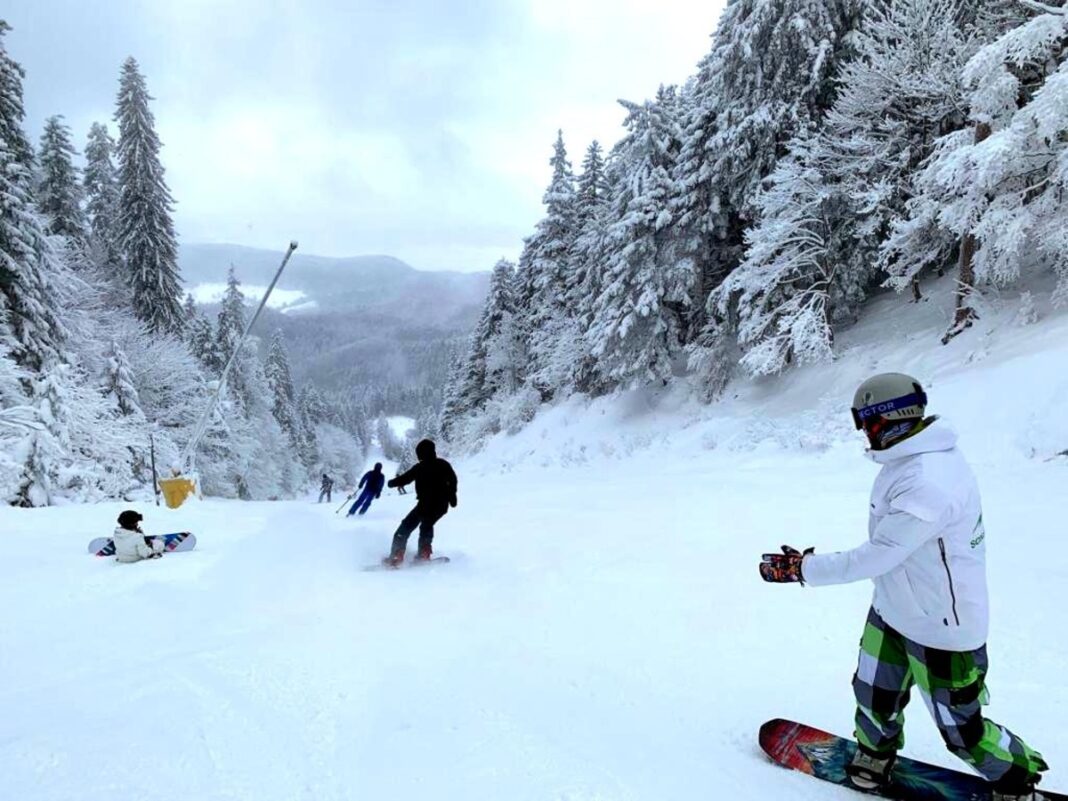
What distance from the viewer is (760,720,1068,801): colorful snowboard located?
2.83 meters

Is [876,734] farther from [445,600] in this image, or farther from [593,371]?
[593,371]

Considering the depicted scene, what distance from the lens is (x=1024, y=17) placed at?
610 inches

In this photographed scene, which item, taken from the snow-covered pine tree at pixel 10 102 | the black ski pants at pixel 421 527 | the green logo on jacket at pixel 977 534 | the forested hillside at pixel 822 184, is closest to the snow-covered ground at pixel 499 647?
the black ski pants at pixel 421 527

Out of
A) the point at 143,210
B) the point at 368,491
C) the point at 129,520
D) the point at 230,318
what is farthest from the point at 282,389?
the point at 129,520

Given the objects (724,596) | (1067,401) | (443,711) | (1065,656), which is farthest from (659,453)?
(443,711)

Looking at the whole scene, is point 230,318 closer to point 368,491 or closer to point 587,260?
point 587,260

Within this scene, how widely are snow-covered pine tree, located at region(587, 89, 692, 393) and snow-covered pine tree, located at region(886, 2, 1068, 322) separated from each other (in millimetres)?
8300

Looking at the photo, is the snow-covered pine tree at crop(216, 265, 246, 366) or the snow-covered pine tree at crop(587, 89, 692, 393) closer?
the snow-covered pine tree at crop(587, 89, 692, 393)

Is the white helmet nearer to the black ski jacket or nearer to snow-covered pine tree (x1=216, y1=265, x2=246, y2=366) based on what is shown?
the black ski jacket

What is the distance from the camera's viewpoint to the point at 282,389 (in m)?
63.2

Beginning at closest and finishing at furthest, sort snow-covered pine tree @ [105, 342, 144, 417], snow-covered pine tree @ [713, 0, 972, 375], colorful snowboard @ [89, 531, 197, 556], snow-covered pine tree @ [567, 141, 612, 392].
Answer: colorful snowboard @ [89, 531, 197, 556], snow-covered pine tree @ [713, 0, 972, 375], snow-covered pine tree @ [105, 342, 144, 417], snow-covered pine tree @ [567, 141, 612, 392]

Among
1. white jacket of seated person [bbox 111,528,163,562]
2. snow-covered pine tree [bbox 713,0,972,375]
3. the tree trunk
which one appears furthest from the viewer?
snow-covered pine tree [bbox 713,0,972,375]

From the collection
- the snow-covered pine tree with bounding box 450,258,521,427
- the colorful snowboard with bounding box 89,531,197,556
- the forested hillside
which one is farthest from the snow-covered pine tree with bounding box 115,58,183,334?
the colorful snowboard with bounding box 89,531,197,556

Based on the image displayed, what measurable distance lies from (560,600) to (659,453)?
38.8 feet
